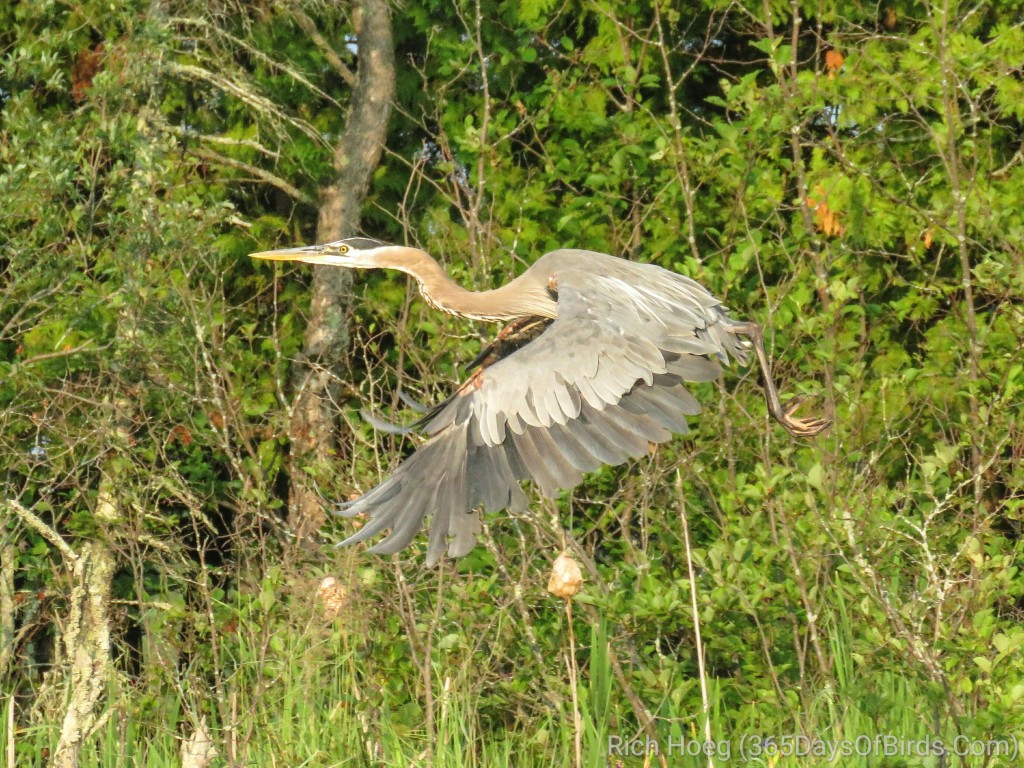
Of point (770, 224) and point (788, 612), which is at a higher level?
point (770, 224)

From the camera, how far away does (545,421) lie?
4.47 meters

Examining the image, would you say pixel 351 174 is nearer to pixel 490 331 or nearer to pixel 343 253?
pixel 490 331

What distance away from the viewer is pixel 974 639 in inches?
155

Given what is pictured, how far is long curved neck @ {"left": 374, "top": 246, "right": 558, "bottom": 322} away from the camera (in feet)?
17.6

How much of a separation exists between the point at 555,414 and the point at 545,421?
4cm

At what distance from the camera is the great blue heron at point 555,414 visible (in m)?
4.37

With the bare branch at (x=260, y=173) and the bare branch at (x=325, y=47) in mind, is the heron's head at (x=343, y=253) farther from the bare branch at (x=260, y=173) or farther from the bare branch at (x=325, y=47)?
the bare branch at (x=325, y=47)

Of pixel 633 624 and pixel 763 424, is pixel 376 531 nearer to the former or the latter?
pixel 633 624

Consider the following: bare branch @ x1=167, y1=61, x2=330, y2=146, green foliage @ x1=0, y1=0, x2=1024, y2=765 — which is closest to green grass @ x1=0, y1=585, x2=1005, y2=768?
green foliage @ x1=0, y1=0, x2=1024, y2=765

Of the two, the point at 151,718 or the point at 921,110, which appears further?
the point at 921,110

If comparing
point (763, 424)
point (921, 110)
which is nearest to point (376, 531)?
point (763, 424)

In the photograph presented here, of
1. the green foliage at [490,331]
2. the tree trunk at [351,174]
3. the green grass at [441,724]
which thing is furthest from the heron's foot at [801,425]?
the tree trunk at [351,174]

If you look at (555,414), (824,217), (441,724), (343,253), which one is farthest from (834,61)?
(441,724)

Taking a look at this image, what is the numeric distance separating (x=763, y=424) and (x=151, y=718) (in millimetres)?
2837
